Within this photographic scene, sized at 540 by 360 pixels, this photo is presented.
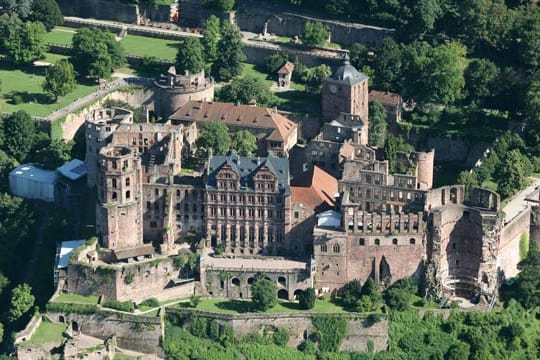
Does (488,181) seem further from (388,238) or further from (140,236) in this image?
(140,236)

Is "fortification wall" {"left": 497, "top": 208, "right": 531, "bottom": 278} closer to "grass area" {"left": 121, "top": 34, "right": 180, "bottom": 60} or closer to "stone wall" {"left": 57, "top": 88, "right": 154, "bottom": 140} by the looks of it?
"stone wall" {"left": 57, "top": 88, "right": 154, "bottom": 140}

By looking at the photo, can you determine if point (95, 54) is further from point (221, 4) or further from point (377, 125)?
point (377, 125)

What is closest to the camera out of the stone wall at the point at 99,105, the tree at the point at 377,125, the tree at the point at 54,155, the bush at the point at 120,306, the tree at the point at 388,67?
the bush at the point at 120,306

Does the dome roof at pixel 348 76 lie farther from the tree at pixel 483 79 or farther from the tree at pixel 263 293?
the tree at pixel 263 293

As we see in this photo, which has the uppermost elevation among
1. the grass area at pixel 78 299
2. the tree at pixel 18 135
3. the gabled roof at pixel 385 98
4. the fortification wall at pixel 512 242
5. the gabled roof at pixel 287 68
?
the gabled roof at pixel 287 68

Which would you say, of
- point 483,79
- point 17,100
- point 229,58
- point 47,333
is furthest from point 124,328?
point 483,79

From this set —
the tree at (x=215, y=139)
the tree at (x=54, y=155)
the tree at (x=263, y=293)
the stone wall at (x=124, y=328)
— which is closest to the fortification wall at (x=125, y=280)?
the stone wall at (x=124, y=328)

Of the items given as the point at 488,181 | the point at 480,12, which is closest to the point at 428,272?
the point at 488,181
